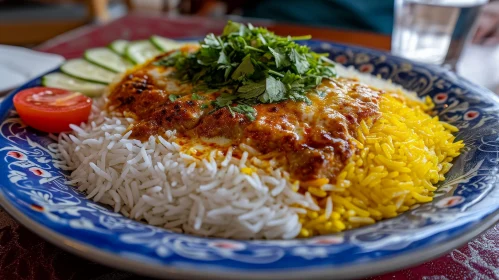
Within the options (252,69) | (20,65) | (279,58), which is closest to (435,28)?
(279,58)

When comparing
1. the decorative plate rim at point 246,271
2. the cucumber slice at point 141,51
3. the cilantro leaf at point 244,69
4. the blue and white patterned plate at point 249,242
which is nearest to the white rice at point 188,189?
the blue and white patterned plate at point 249,242

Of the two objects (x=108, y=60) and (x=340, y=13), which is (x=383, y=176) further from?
(x=340, y=13)

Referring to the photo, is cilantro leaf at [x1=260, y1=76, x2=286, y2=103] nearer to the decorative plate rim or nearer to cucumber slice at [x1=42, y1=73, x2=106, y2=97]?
the decorative plate rim

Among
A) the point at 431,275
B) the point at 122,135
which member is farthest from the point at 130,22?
the point at 431,275

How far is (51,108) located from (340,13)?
396cm

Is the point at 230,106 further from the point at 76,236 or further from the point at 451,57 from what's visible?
the point at 451,57

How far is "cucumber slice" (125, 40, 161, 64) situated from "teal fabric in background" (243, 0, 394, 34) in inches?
95.0

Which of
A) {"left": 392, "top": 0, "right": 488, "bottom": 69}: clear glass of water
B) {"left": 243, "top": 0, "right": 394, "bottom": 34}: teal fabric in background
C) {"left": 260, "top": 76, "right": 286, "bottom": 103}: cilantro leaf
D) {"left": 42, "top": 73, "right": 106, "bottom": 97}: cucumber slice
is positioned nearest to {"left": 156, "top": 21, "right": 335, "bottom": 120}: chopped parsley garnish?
{"left": 260, "top": 76, "right": 286, "bottom": 103}: cilantro leaf

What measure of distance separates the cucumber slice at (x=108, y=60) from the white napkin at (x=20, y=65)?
1.13 feet

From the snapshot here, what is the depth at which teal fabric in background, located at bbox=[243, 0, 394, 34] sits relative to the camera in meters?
5.18

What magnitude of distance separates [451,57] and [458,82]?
4.39 feet

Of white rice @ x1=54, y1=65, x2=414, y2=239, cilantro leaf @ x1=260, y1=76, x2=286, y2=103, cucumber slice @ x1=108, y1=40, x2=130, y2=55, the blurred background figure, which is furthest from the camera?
the blurred background figure

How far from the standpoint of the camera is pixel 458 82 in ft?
8.87

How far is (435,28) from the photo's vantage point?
12.4 ft
